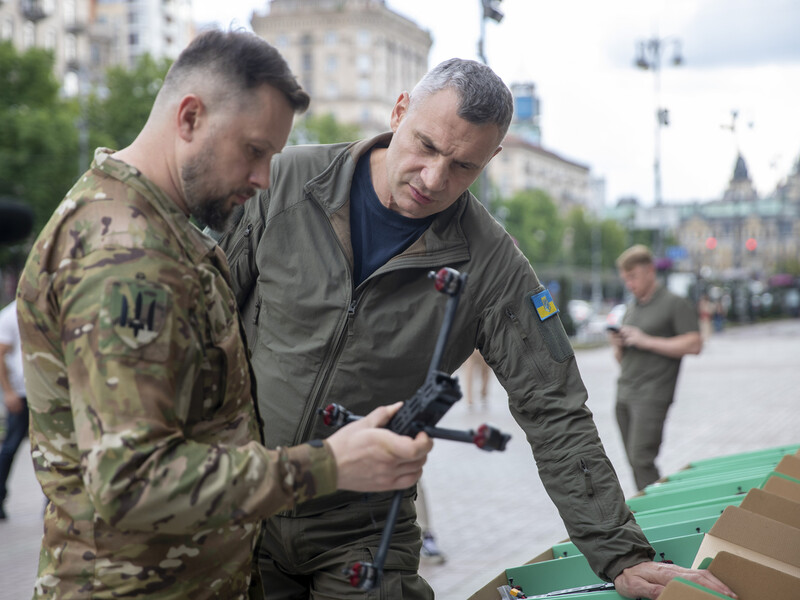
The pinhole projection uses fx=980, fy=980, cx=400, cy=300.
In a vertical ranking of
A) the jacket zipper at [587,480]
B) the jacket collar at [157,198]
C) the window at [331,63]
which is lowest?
the jacket zipper at [587,480]

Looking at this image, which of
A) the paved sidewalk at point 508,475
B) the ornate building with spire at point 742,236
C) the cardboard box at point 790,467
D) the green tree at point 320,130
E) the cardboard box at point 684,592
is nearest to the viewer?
the cardboard box at point 684,592

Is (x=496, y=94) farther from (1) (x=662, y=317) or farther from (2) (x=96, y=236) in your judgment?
(1) (x=662, y=317)

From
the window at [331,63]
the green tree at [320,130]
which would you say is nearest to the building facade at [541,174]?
the window at [331,63]

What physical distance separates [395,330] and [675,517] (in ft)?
4.59

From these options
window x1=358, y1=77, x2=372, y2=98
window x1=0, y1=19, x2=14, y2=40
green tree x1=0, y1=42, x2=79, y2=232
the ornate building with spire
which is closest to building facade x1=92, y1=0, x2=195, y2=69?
window x1=358, y1=77, x2=372, y2=98

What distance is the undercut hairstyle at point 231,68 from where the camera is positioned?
180 centimetres

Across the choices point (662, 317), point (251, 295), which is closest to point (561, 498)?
point (251, 295)

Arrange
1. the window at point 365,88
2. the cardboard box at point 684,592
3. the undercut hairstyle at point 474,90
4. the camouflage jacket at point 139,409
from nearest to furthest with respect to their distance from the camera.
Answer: the camouflage jacket at point 139,409
the cardboard box at point 684,592
the undercut hairstyle at point 474,90
the window at point 365,88

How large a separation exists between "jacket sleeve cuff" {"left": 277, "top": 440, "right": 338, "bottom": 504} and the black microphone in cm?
453

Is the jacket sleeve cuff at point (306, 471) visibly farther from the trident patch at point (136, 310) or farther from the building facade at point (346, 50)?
the building facade at point (346, 50)

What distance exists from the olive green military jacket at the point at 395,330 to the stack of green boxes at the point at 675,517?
25cm

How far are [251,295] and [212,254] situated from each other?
0.95 m

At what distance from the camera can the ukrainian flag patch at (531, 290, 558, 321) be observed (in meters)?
2.75

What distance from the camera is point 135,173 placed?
1.79 metres
